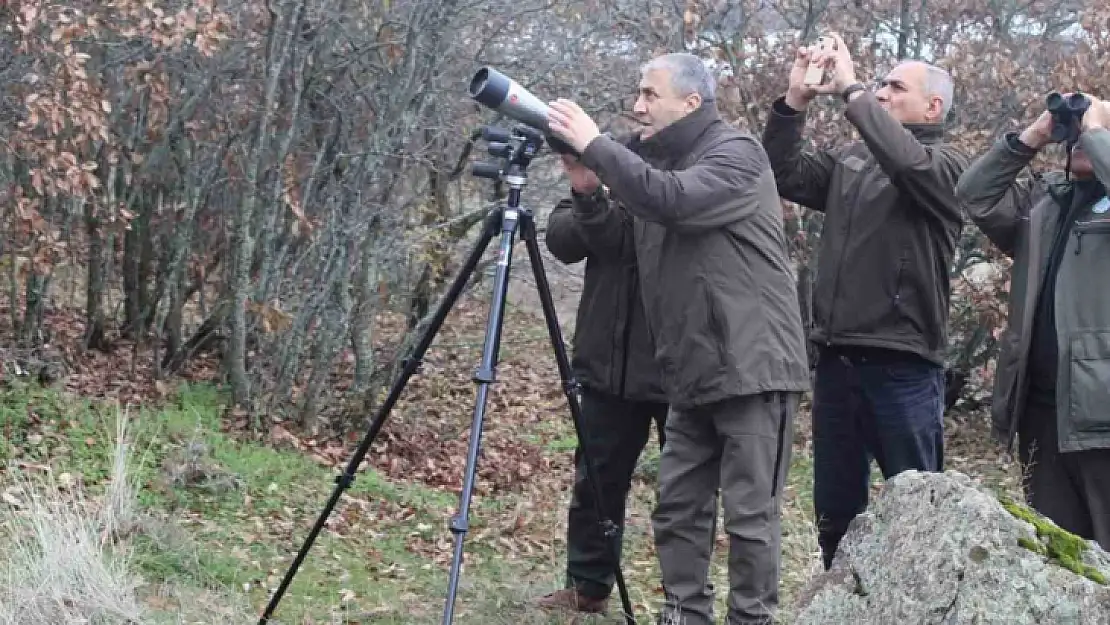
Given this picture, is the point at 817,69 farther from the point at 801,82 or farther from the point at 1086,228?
the point at 1086,228

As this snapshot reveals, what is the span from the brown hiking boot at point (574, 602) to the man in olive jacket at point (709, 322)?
0.59 metres

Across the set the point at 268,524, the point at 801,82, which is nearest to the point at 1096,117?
the point at 801,82

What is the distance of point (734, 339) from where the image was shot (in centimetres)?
367

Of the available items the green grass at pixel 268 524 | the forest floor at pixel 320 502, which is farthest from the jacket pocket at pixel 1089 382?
the green grass at pixel 268 524

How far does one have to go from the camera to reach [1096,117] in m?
3.41

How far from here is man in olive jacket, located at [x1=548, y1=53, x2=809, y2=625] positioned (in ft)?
11.9

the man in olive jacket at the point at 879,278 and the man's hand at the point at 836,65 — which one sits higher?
the man's hand at the point at 836,65

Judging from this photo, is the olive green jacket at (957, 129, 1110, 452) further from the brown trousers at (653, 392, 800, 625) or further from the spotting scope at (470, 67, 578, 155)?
the spotting scope at (470, 67, 578, 155)

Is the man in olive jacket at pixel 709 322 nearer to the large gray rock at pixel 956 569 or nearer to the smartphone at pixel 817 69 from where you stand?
the smartphone at pixel 817 69

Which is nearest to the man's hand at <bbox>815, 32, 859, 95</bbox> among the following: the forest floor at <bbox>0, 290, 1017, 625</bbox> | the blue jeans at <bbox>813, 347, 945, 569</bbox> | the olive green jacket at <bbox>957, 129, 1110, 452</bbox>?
the olive green jacket at <bbox>957, 129, 1110, 452</bbox>

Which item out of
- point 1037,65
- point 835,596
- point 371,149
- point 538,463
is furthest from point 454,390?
point 835,596

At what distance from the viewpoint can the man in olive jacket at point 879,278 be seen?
3979 millimetres

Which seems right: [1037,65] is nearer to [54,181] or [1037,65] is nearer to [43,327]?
[54,181]

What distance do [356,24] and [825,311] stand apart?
4.05 m
